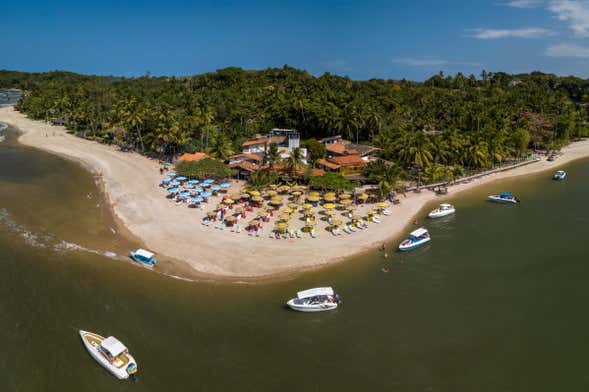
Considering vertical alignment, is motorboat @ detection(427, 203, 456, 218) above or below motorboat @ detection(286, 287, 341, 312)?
above

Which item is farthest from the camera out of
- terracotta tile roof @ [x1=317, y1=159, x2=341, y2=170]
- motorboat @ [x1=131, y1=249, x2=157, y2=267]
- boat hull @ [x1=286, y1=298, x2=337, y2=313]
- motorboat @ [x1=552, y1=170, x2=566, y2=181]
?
motorboat @ [x1=552, y1=170, x2=566, y2=181]

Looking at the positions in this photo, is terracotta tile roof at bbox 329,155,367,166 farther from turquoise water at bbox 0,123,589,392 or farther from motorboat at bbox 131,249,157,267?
motorboat at bbox 131,249,157,267

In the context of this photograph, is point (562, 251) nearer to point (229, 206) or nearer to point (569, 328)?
point (569, 328)

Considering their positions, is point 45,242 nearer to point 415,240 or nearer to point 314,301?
point 314,301

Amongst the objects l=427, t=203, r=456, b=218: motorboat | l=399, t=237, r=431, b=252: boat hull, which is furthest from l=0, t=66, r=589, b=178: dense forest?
l=399, t=237, r=431, b=252: boat hull

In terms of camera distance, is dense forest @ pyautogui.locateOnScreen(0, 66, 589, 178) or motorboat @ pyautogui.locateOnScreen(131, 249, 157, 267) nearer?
motorboat @ pyautogui.locateOnScreen(131, 249, 157, 267)

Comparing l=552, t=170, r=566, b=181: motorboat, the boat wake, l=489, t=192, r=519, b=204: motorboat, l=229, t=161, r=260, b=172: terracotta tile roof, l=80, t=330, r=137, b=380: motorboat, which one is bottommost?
l=80, t=330, r=137, b=380: motorboat

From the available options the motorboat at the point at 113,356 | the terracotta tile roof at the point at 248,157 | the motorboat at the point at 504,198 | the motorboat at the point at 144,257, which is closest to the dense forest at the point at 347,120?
the terracotta tile roof at the point at 248,157
